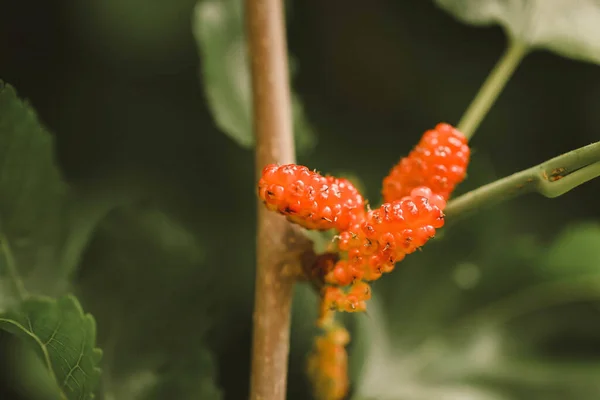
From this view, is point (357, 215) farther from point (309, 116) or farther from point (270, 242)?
point (309, 116)

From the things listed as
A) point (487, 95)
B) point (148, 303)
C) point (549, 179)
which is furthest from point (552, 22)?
point (148, 303)

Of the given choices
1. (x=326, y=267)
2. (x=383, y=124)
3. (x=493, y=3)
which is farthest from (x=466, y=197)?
(x=383, y=124)

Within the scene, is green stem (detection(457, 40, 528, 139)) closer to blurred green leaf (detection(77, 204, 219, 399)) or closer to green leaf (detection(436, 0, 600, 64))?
green leaf (detection(436, 0, 600, 64))

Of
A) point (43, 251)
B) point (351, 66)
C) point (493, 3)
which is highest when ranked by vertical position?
point (351, 66)

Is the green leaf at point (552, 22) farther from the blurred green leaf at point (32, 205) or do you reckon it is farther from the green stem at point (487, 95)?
the blurred green leaf at point (32, 205)

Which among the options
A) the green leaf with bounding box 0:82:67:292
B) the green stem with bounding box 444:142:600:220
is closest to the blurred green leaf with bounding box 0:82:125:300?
the green leaf with bounding box 0:82:67:292

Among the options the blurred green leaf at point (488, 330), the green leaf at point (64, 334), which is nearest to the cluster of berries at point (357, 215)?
the green leaf at point (64, 334)

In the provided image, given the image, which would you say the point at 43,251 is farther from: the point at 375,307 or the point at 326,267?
the point at 375,307
